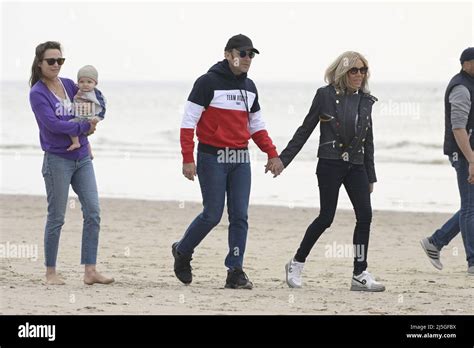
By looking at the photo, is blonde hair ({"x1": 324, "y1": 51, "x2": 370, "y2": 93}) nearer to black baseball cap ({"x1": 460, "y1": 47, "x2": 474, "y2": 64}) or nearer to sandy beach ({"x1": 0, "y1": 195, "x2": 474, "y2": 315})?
black baseball cap ({"x1": 460, "y1": 47, "x2": 474, "y2": 64})

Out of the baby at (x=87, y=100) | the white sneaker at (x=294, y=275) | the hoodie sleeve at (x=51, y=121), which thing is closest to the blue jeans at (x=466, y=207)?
the white sneaker at (x=294, y=275)

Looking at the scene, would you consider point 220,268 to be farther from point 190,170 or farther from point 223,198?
point 190,170

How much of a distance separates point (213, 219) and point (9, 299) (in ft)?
5.61

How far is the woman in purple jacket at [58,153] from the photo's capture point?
7.71 m

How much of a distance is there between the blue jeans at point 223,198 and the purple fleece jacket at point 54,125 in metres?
0.93

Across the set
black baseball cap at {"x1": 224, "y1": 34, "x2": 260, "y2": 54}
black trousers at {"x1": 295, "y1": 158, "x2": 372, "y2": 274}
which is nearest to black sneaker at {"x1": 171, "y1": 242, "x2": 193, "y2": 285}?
black trousers at {"x1": 295, "y1": 158, "x2": 372, "y2": 274}

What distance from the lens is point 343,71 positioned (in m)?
7.90

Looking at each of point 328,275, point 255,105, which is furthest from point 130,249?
point 255,105

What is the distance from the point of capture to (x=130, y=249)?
10797 mm

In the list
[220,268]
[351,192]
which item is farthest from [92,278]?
[351,192]

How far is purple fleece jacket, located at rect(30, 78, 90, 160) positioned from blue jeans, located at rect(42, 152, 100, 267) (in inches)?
2.6

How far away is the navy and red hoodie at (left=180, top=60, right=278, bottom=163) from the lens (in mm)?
7848

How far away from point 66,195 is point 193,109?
1.17 metres

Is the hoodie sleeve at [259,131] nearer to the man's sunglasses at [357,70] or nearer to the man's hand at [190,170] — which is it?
the man's hand at [190,170]
